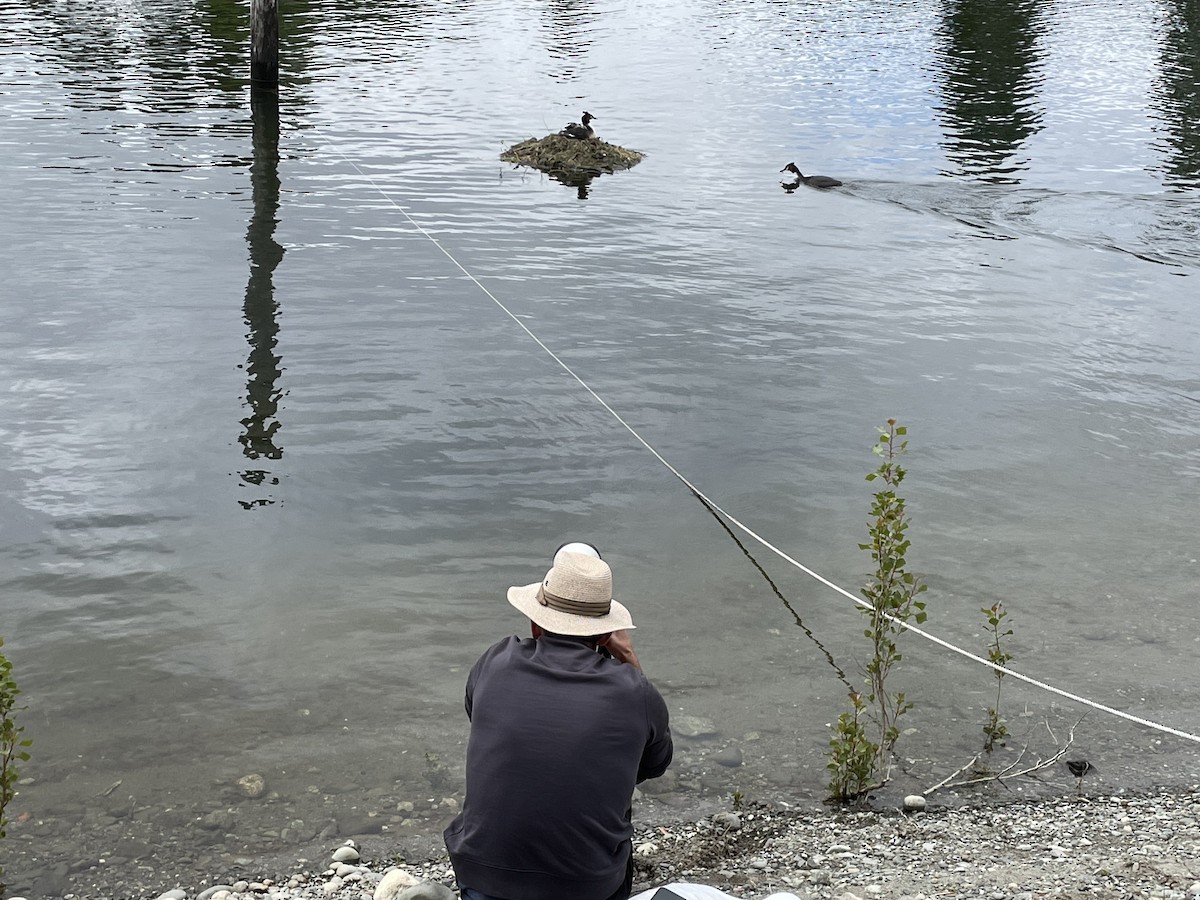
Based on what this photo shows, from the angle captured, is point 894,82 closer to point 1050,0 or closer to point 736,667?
point 1050,0

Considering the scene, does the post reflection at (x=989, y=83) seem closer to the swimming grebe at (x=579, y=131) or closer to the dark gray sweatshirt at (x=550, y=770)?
the swimming grebe at (x=579, y=131)

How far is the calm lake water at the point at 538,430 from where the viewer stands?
7.20 meters

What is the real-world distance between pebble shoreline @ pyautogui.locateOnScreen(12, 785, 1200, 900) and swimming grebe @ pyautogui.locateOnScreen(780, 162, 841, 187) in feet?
52.8

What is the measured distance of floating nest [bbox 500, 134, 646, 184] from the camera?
22.3m

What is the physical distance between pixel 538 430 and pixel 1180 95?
87.0ft

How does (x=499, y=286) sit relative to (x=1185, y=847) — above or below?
above

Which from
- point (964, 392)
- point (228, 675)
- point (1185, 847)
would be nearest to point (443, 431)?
point (228, 675)

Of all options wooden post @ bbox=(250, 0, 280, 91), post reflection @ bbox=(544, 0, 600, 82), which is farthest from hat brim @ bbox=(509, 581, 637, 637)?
post reflection @ bbox=(544, 0, 600, 82)

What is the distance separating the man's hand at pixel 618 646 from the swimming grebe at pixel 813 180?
17.8 meters

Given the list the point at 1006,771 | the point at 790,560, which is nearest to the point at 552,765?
the point at 1006,771

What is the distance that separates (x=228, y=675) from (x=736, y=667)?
3276mm

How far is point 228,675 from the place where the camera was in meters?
7.50

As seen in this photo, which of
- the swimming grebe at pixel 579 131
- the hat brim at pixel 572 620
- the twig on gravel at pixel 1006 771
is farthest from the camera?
the swimming grebe at pixel 579 131

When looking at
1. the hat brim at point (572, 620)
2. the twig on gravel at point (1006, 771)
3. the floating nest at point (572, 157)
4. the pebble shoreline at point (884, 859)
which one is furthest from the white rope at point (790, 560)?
the floating nest at point (572, 157)
